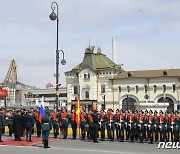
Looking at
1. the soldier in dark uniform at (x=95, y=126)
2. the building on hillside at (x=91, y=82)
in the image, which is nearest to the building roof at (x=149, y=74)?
the building on hillside at (x=91, y=82)

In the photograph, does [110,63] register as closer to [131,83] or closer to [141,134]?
[131,83]

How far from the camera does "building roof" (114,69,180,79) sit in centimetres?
7244

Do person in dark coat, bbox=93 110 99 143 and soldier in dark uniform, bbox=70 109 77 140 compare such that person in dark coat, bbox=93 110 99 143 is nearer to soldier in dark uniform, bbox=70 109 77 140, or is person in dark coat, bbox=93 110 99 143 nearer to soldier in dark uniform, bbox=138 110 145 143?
soldier in dark uniform, bbox=70 109 77 140

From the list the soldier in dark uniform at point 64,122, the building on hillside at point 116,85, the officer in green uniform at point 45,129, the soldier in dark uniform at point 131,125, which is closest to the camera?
the officer in green uniform at point 45,129

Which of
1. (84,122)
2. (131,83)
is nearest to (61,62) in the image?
(84,122)

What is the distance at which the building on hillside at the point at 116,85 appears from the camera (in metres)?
71.0

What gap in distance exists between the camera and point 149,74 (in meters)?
74.8

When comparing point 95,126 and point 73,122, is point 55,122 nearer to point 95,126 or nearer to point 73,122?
point 73,122

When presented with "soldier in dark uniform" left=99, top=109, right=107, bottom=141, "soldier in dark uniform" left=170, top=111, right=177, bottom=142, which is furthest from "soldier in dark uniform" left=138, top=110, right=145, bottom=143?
"soldier in dark uniform" left=99, top=109, right=107, bottom=141

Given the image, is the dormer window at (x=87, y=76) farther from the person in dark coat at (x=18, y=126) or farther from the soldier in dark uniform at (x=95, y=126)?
the soldier in dark uniform at (x=95, y=126)

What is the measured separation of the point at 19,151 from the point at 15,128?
4.95 meters

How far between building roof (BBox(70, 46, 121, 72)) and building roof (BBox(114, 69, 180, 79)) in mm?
3318

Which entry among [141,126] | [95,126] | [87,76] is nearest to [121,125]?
[141,126]

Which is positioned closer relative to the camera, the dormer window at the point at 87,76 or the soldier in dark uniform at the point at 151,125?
the soldier in dark uniform at the point at 151,125
